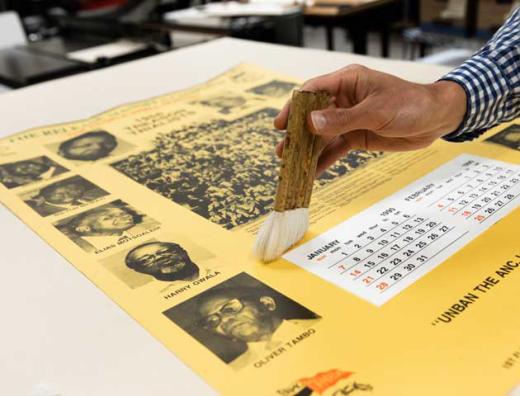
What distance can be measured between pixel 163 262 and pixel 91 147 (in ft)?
1.15

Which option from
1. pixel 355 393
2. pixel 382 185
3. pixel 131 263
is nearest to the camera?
pixel 355 393

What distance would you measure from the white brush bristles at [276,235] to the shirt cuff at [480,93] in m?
0.23

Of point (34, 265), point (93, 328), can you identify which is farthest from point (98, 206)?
point (93, 328)

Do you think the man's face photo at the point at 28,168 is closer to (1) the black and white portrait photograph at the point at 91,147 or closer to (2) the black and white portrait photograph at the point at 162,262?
(1) the black and white portrait photograph at the point at 91,147

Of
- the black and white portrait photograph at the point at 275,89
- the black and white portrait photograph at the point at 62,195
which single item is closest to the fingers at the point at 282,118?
the black and white portrait photograph at the point at 62,195

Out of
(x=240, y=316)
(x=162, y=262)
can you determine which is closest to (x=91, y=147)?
(x=162, y=262)

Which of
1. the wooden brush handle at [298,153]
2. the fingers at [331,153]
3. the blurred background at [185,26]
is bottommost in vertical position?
the blurred background at [185,26]

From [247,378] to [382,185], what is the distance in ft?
1.07

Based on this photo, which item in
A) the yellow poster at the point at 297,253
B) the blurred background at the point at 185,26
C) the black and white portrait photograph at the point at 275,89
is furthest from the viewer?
the blurred background at the point at 185,26

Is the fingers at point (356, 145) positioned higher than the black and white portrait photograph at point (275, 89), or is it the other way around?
the fingers at point (356, 145)

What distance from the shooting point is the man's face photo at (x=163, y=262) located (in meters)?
0.51

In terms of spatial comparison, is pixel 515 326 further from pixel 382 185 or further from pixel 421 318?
pixel 382 185

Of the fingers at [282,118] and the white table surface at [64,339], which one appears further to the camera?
the fingers at [282,118]

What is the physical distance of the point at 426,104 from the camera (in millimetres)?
547
